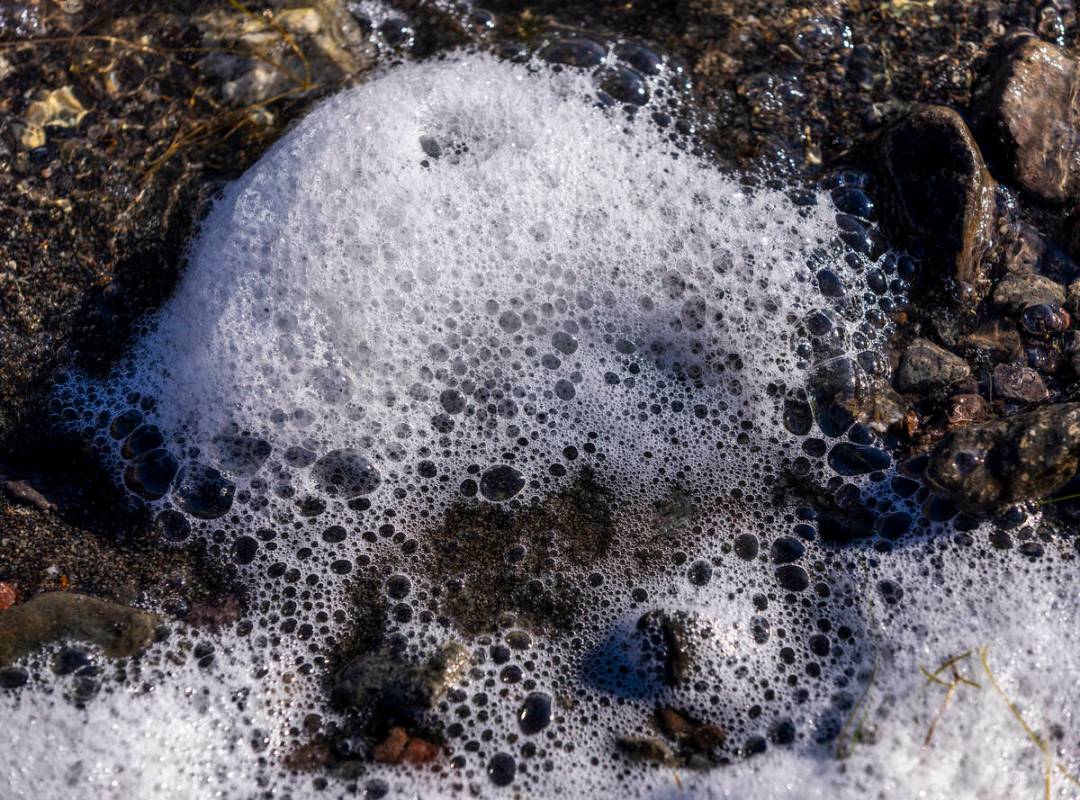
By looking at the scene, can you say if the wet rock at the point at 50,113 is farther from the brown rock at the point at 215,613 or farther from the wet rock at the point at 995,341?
the wet rock at the point at 995,341

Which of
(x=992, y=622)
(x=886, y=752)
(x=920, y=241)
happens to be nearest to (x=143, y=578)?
(x=886, y=752)

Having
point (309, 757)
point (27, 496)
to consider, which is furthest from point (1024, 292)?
point (27, 496)

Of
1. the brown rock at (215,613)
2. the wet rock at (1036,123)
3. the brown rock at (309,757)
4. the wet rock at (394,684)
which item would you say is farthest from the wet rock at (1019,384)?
the brown rock at (215,613)

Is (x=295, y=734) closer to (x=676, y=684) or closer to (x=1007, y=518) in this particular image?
(x=676, y=684)

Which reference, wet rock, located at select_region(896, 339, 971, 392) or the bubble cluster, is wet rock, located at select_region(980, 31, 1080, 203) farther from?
wet rock, located at select_region(896, 339, 971, 392)

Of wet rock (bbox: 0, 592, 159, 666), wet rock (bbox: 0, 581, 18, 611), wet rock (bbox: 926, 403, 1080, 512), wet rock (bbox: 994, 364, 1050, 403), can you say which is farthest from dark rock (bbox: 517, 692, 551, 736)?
wet rock (bbox: 994, 364, 1050, 403)
